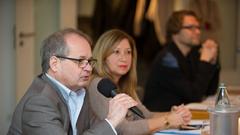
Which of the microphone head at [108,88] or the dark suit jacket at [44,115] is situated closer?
the dark suit jacket at [44,115]

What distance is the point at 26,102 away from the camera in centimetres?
207

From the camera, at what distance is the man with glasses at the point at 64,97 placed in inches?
79.7

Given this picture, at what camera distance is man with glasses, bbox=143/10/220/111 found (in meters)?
3.71

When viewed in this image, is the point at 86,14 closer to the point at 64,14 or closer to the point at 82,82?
the point at 64,14

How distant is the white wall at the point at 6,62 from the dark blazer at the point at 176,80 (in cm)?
151

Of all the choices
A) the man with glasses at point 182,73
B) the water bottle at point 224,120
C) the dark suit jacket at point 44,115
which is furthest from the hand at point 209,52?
the dark suit jacket at point 44,115

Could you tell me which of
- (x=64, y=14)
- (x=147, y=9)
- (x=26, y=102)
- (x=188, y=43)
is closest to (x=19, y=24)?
(x=64, y=14)

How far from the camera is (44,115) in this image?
2.01m

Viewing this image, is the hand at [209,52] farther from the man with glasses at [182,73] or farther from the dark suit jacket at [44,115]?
the dark suit jacket at [44,115]

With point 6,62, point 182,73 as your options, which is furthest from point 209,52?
point 6,62

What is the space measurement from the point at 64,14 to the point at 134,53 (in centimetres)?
237

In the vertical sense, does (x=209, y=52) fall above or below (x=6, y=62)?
above

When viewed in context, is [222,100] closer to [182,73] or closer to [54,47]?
[54,47]

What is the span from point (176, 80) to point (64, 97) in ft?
5.43
